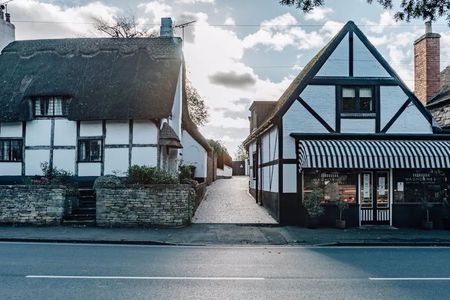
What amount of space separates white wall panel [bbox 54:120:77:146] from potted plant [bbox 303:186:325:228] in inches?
502

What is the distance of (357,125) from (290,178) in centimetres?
393

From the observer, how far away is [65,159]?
2327cm

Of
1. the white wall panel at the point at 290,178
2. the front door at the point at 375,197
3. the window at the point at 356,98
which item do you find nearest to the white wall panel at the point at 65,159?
the white wall panel at the point at 290,178

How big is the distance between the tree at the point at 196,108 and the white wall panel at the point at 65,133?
25.8 metres

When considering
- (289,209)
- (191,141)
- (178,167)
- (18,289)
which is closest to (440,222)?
(289,209)

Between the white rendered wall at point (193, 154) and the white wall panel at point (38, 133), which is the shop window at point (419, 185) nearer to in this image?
the white wall panel at point (38, 133)

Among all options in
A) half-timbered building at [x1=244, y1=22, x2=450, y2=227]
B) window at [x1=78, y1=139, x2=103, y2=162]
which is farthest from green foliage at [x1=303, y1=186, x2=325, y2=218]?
window at [x1=78, y1=139, x2=103, y2=162]

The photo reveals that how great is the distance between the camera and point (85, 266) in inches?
403

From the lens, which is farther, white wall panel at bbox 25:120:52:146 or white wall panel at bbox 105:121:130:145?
white wall panel at bbox 25:120:52:146

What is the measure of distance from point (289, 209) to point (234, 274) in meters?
9.94

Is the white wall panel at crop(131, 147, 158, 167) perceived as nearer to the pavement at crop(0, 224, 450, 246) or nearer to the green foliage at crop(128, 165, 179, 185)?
the green foliage at crop(128, 165, 179, 185)

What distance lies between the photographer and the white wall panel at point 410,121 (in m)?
19.9

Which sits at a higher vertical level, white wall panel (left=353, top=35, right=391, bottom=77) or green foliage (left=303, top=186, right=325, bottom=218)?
white wall panel (left=353, top=35, right=391, bottom=77)

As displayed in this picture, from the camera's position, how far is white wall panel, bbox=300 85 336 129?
19766 millimetres
